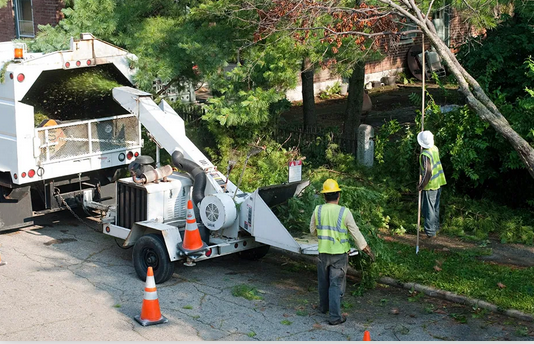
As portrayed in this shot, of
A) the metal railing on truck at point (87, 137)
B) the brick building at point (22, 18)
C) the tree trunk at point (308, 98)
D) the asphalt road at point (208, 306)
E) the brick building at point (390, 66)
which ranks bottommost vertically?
the asphalt road at point (208, 306)

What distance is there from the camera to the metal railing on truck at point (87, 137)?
10.4 meters

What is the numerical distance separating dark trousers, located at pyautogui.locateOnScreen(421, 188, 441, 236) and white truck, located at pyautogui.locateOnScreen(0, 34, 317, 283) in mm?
2007

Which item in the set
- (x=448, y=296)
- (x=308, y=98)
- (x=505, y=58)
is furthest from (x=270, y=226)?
(x=308, y=98)

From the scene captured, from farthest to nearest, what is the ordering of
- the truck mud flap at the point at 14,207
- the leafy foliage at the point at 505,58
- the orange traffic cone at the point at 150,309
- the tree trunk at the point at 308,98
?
the tree trunk at the point at 308,98, the leafy foliage at the point at 505,58, the truck mud flap at the point at 14,207, the orange traffic cone at the point at 150,309

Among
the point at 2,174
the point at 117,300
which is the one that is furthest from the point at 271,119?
the point at 117,300

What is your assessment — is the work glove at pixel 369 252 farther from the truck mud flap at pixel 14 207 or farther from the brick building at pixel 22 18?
the brick building at pixel 22 18

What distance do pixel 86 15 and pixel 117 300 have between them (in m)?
6.41

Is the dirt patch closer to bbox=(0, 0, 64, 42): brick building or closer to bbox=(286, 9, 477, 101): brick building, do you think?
bbox=(286, 9, 477, 101): brick building

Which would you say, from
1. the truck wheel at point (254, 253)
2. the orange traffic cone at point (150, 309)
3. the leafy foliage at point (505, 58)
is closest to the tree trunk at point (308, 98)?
the leafy foliage at point (505, 58)

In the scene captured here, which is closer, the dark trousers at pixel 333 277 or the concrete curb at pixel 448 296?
the dark trousers at pixel 333 277

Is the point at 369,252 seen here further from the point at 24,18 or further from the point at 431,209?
the point at 24,18

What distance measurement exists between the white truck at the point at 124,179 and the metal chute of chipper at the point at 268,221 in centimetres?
1

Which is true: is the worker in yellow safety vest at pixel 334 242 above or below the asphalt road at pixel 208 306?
above

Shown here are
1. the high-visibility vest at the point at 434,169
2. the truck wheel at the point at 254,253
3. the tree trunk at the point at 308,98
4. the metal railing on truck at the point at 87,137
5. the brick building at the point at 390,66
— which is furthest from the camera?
the brick building at the point at 390,66
